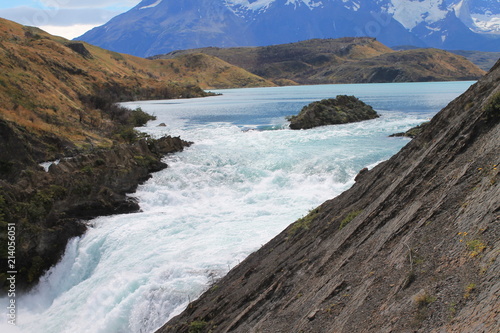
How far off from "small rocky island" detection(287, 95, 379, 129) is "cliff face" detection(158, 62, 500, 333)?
125ft

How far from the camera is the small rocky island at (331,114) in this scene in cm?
Answer: 4975

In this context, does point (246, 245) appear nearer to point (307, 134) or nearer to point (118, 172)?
point (118, 172)

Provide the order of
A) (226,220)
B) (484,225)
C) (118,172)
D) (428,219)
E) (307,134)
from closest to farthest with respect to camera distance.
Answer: (484,225) < (428,219) < (226,220) < (118,172) < (307,134)

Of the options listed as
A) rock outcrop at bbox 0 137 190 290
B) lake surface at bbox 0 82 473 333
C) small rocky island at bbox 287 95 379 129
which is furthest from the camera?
small rocky island at bbox 287 95 379 129

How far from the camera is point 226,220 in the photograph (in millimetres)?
19609

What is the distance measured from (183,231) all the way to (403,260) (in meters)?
13.5

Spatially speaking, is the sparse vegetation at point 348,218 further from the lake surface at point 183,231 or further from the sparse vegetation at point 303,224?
the lake surface at point 183,231

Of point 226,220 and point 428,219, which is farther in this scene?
point 226,220

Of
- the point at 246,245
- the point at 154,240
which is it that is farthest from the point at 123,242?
the point at 246,245

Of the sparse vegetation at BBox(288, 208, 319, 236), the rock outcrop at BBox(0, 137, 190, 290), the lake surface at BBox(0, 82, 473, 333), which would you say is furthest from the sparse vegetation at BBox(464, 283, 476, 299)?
the rock outcrop at BBox(0, 137, 190, 290)

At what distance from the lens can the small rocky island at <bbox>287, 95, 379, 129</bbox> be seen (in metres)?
49.8

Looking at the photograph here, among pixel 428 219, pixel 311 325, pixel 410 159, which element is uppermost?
pixel 410 159

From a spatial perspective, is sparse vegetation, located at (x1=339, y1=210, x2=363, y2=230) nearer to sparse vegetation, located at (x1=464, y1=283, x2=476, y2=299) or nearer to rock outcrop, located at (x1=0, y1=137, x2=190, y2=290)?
sparse vegetation, located at (x1=464, y1=283, x2=476, y2=299)

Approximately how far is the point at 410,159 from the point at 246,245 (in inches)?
310
